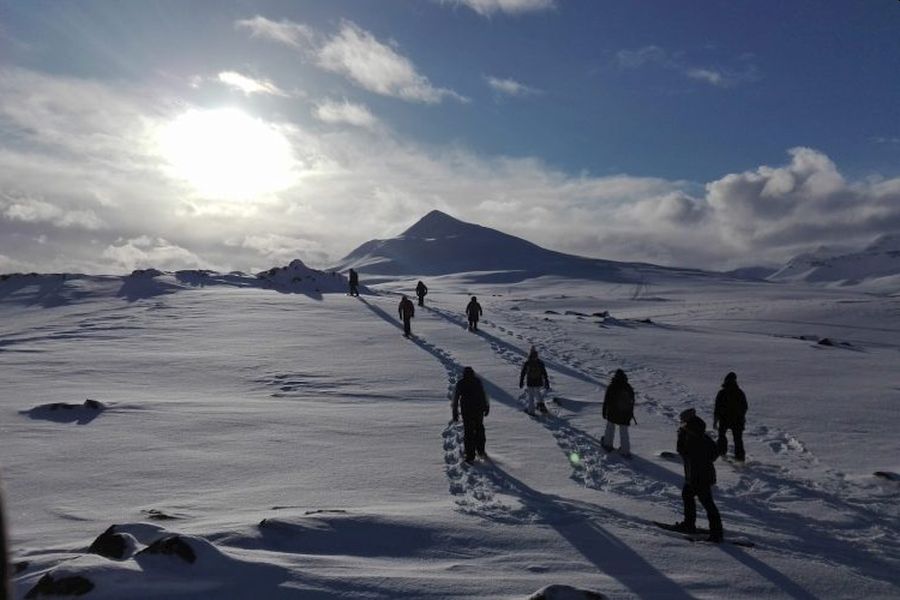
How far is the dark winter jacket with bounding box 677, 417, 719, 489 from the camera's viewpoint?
903cm

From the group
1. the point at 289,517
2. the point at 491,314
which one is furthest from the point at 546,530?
the point at 491,314

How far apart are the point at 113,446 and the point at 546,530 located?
8365mm

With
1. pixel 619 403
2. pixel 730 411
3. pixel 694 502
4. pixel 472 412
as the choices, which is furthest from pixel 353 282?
pixel 694 502

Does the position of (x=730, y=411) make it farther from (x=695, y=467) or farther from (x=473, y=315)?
(x=473, y=315)

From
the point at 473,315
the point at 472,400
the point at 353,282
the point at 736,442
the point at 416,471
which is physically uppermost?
the point at 353,282

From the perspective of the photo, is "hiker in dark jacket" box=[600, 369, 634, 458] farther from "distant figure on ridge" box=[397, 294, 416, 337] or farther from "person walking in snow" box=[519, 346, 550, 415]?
"distant figure on ridge" box=[397, 294, 416, 337]

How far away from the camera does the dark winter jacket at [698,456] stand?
9.03 meters

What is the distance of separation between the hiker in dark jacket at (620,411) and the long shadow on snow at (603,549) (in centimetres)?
323

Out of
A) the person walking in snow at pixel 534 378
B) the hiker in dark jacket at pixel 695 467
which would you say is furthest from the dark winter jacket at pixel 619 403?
the hiker in dark jacket at pixel 695 467

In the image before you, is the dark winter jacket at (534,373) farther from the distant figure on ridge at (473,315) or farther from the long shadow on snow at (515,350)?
the distant figure on ridge at (473,315)

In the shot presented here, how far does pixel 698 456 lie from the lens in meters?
9.10

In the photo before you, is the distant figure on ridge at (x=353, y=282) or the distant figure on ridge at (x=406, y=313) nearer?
the distant figure on ridge at (x=406, y=313)

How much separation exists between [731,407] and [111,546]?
11.3m

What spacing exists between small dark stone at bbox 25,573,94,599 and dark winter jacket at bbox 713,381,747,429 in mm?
11605
